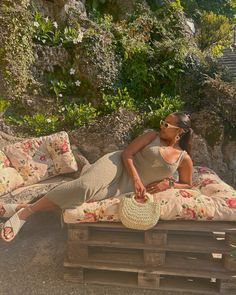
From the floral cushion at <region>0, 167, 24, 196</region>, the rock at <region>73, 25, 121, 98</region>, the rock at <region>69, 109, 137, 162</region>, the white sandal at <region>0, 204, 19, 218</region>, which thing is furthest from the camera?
the rock at <region>73, 25, 121, 98</region>

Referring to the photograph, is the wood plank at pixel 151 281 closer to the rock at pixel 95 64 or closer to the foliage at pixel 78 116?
the foliage at pixel 78 116

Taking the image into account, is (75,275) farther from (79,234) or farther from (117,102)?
(117,102)

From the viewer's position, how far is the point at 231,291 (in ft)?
9.04

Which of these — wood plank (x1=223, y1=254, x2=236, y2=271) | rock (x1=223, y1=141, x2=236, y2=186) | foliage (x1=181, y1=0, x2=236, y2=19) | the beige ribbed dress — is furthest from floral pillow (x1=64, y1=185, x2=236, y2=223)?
foliage (x1=181, y1=0, x2=236, y2=19)

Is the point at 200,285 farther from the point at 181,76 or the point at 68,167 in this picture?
the point at 181,76

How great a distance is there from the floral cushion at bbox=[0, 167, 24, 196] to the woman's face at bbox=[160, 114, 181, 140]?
1.83 metres

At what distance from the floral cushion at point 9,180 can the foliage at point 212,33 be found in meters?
7.35

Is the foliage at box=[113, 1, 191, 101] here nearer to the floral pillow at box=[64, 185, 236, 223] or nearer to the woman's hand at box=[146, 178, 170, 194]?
the woman's hand at box=[146, 178, 170, 194]

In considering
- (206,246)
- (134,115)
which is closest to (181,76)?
(134,115)

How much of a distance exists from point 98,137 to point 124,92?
162cm

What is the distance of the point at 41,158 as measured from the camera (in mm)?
4137

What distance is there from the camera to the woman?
296 centimetres

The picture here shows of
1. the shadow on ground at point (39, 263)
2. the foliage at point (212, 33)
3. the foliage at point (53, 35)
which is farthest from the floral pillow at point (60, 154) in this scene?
the foliage at point (212, 33)

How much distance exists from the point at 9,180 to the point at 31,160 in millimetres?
399
